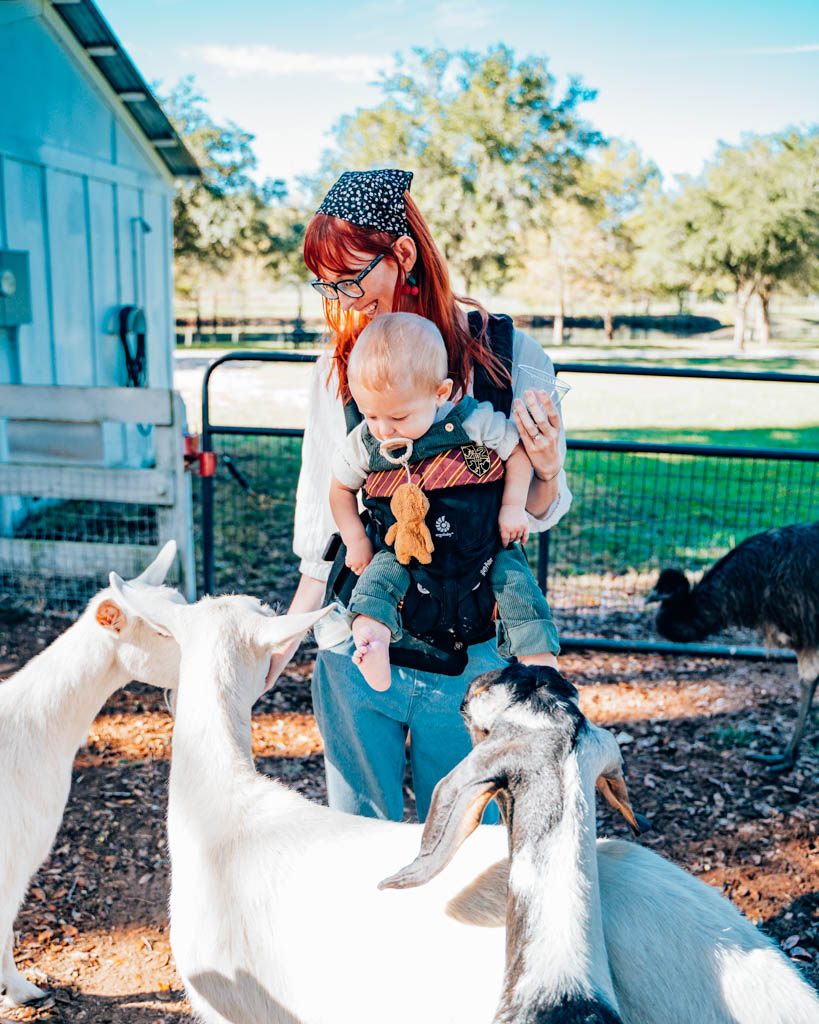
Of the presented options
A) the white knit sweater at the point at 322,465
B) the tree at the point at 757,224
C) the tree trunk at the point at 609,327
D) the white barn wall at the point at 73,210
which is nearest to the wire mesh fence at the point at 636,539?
the white knit sweater at the point at 322,465

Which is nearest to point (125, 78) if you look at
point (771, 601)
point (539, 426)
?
point (771, 601)

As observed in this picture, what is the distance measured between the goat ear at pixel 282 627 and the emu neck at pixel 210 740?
3.3 inches

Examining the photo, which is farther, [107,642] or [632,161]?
[632,161]

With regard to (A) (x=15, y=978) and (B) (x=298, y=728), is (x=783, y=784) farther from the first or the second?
(A) (x=15, y=978)

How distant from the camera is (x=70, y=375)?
9.71 metres

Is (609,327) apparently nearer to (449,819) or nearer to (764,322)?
(764,322)

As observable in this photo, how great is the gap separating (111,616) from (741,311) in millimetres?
44756

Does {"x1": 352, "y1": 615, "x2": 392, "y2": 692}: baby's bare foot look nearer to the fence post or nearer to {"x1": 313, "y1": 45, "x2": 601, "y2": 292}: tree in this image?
the fence post

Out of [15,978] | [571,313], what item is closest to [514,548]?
[15,978]

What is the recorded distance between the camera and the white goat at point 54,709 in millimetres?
2652

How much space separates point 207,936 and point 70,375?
8893 millimetres

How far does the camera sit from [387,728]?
2.39 m

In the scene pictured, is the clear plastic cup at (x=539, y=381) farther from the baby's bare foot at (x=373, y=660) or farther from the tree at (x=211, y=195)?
the tree at (x=211, y=195)

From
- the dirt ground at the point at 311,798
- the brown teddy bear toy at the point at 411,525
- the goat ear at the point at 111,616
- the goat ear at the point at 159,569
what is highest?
the brown teddy bear toy at the point at 411,525
